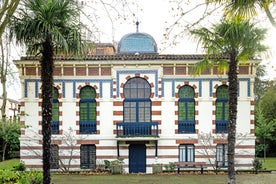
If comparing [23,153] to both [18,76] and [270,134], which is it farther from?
[270,134]

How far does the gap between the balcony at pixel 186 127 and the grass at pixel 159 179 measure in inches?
139

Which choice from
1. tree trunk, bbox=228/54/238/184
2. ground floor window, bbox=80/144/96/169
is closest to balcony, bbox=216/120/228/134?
ground floor window, bbox=80/144/96/169

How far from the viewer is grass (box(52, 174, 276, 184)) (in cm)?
2188

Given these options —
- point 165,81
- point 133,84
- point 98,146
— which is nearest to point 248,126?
point 165,81

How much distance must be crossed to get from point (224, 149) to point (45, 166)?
15.7 m

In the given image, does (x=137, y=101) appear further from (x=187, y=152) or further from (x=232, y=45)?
(x=232, y=45)

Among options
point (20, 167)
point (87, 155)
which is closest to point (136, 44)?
point (87, 155)

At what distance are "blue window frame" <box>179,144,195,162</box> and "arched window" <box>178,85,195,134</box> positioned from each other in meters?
1.07

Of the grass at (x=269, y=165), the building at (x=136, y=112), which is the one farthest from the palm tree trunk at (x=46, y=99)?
Answer: the grass at (x=269, y=165)

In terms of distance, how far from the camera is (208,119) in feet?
90.2

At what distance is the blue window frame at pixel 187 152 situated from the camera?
27.5 metres

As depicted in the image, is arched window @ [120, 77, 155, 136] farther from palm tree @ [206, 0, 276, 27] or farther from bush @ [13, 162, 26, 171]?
palm tree @ [206, 0, 276, 27]

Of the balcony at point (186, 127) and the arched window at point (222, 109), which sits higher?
the arched window at point (222, 109)

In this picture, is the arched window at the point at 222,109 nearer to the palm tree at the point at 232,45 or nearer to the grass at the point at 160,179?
the grass at the point at 160,179
